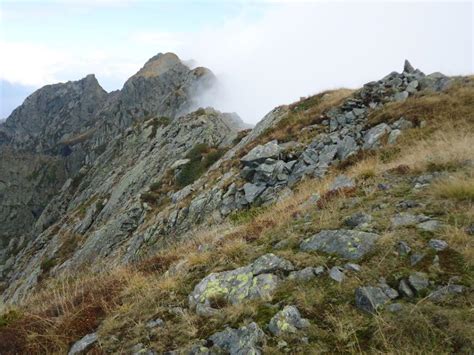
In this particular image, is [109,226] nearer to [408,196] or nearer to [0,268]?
[408,196]

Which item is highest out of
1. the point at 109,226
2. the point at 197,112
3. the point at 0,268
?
the point at 197,112

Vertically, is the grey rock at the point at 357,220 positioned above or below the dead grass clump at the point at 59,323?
above

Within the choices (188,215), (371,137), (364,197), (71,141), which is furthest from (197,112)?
(71,141)

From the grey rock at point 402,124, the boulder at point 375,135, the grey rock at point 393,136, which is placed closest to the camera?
the grey rock at point 393,136

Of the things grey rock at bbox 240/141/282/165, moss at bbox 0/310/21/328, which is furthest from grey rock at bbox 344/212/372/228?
grey rock at bbox 240/141/282/165

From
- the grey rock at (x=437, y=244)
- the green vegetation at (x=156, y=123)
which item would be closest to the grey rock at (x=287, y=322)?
the grey rock at (x=437, y=244)

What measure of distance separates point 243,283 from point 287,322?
1.60 metres

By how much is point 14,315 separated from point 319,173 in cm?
1371

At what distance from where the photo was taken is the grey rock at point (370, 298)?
571cm

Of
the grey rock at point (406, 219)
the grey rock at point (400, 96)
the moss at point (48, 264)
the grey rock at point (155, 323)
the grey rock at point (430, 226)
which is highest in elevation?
the grey rock at point (400, 96)

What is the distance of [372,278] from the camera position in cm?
634

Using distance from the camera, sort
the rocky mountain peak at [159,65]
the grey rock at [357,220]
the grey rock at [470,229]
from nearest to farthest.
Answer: the grey rock at [470,229] < the grey rock at [357,220] < the rocky mountain peak at [159,65]

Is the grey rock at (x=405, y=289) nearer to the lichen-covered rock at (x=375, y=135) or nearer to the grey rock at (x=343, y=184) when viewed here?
the grey rock at (x=343, y=184)

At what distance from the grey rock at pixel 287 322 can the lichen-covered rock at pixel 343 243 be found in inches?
69.6
